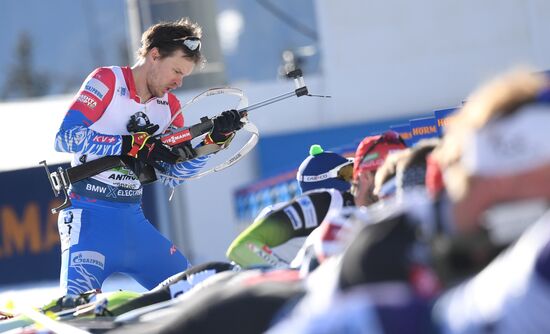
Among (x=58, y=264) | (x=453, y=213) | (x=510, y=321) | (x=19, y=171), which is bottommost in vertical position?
(x=58, y=264)

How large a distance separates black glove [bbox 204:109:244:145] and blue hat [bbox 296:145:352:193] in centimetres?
54

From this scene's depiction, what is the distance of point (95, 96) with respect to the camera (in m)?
5.93

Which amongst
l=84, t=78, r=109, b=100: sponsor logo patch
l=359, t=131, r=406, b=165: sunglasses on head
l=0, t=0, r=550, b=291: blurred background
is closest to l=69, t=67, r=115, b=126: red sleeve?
l=84, t=78, r=109, b=100: sponsor logo patch

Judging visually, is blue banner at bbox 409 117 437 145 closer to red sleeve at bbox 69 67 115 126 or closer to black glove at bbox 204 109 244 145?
black glove at bbox 204 109 244 145

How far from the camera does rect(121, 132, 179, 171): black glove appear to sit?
5.91m

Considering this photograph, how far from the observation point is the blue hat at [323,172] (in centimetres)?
564

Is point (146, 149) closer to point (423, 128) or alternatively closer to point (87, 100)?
point (87, 100)

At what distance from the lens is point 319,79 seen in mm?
14312

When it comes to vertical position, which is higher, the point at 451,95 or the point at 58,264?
the point at 451,95

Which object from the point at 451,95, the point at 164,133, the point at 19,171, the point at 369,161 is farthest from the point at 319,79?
the point at 369,161

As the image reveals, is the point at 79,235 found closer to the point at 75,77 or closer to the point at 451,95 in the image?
the point at 451,95

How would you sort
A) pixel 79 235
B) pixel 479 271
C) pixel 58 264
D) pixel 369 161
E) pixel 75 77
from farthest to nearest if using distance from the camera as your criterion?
pixel 75 77 < pixel 58 264 < pixel 79 235 < pixel 369 161 < pixel 479 271

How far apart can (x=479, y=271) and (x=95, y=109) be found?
3.46 meters

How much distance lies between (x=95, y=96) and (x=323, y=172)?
1202 millimetres
